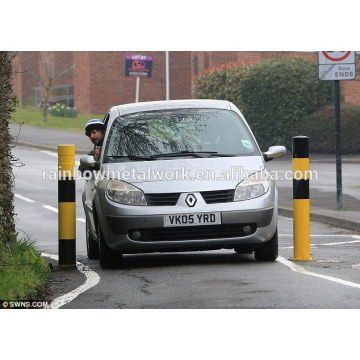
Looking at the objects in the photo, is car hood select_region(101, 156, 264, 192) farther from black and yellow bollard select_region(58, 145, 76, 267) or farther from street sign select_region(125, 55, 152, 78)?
street sign select_region(125, 55, 152, 78)

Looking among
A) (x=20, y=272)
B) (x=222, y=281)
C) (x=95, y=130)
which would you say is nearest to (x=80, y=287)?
(x=20, y=272)

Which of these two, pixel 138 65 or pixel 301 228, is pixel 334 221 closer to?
pixel 301 228

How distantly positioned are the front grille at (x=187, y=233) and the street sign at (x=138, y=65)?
145 feet

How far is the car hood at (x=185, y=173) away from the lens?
10.0m

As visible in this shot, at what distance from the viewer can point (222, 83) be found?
136 ft

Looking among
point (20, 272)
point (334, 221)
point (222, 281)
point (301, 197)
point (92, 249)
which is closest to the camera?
point (20, 272)

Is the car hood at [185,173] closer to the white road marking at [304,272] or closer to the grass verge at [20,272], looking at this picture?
the white road marking at [304,272]

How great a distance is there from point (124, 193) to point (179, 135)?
1.11 metres

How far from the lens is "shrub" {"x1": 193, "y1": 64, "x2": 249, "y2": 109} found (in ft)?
134

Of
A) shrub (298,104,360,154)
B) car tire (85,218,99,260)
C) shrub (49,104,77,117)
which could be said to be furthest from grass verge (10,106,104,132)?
car tire (85,218,99,260)

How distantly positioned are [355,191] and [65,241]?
1396cm

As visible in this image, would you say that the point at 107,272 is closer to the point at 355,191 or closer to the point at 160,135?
the point at 160,135
